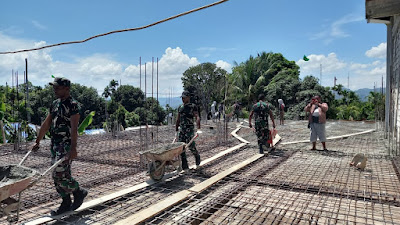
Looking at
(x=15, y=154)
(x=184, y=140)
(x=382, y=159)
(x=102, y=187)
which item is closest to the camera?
(x=102, y=187)

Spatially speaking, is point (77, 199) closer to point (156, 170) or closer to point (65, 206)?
point (65, 206)

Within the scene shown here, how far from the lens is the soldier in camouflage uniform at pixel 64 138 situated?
286cm

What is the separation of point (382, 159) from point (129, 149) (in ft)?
17.7

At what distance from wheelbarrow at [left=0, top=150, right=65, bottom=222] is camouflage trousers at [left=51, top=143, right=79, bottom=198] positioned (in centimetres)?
12

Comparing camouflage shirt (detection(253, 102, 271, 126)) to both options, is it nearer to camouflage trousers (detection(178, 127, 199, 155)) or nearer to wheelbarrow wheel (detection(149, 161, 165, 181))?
camouflage trousers (detection(178, 127, 199, 155))

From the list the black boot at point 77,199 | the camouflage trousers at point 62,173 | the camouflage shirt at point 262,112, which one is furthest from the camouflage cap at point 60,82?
the camouflage shirt at point 262,112

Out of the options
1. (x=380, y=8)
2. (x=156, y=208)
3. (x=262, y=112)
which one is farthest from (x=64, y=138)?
(x=380, y=8)

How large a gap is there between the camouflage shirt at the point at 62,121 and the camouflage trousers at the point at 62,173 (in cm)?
6

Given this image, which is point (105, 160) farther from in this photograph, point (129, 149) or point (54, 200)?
point (54, 200)

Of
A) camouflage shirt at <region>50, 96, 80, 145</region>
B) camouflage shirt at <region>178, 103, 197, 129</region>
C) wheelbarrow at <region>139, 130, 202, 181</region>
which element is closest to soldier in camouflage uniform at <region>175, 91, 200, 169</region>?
camouflage shirt at <region>178, 103, 197, 129</region>

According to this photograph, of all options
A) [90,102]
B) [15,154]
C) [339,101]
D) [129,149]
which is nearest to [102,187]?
[129,149]

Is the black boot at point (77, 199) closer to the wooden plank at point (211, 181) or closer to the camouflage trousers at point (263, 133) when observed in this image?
the wooden plank at point (211, 181)

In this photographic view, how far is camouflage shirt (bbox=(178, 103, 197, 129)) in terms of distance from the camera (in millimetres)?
4699

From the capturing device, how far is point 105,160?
5.74m
